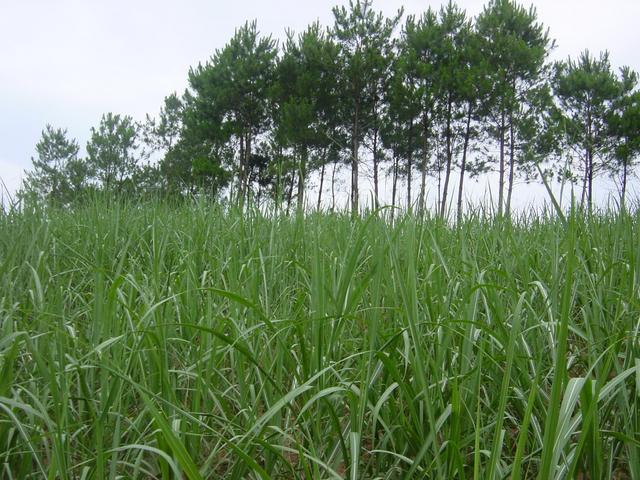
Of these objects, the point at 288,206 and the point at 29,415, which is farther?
the point at 288,206

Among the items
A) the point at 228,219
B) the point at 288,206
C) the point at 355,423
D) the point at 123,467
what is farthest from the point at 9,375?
the point at 288,206

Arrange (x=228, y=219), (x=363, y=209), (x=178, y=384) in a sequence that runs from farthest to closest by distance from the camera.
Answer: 1. (x=363, y=209)
2. (x=228, y=219)
3. (x=178, y=384)

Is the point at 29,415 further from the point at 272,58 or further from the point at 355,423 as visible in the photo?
the point at 272,58

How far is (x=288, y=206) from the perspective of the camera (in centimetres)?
333

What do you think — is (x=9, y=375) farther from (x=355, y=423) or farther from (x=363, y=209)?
(x=363, y=209)

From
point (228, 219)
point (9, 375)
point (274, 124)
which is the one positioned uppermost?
point (274, 124)

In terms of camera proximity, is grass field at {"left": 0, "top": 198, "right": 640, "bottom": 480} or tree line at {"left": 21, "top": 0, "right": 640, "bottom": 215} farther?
tree line at {"left": 21, "top": 0, "right": 640, "bottom": 215}

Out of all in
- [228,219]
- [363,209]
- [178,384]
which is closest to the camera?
[178,384]

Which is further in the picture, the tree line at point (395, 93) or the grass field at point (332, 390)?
the tree line at point (395, 93)

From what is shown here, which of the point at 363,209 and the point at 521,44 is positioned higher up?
the point at 521,44

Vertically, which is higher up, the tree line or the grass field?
the tree line

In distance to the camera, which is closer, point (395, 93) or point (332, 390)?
point (332, 390)

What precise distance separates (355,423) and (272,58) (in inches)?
1080

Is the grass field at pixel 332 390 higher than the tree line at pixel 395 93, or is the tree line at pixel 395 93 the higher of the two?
the tree line at pixel 395 93
